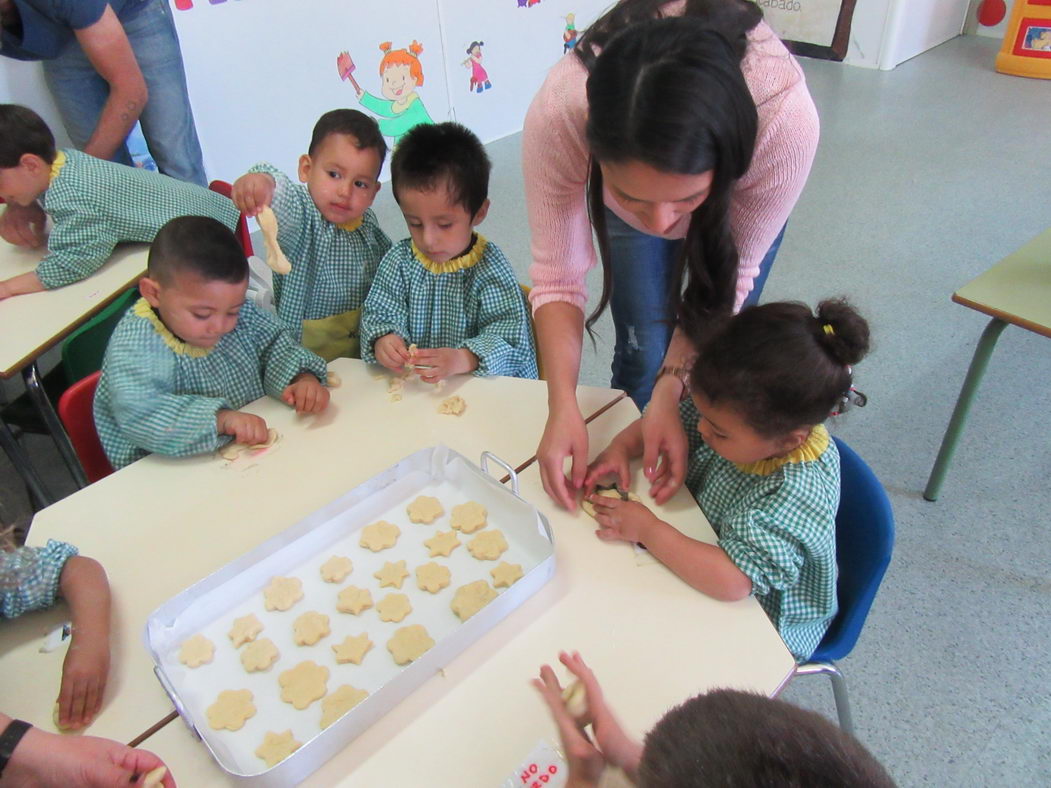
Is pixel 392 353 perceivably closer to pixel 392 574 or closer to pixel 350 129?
pixel 392 574

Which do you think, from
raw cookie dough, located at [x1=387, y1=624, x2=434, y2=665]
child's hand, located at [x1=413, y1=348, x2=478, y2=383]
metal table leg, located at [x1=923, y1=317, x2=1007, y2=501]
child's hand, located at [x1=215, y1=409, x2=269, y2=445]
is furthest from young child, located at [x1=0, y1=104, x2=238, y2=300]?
metal table leg, located at [x1=923, y1=317, x2=1007, y2=501]

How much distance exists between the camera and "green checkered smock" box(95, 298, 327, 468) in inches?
44.1

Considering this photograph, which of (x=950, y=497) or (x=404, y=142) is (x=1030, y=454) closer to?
(x=950, y=497)

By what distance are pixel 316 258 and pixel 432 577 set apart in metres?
0.98

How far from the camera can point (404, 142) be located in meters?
1.37

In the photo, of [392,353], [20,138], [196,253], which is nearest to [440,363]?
[392,353]

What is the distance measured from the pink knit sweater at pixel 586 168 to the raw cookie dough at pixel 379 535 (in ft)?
1.53

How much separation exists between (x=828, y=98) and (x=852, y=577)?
3.98m

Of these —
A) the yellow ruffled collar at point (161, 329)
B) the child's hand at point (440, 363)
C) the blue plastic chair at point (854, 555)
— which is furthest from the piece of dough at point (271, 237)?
the blue plastic chair at point (854, 555)

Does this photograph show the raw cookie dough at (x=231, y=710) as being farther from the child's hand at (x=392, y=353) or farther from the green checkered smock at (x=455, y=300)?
the green checkered smock at (x=455, y=300)

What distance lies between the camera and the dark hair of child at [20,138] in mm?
1653

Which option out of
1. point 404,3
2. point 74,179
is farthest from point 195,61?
point 74,179

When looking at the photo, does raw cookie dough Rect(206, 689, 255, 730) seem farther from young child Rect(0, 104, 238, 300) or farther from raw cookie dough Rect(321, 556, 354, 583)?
young child Rect(0, 104, 238, 300)

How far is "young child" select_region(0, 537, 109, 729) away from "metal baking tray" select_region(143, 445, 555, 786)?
0.24 ft
